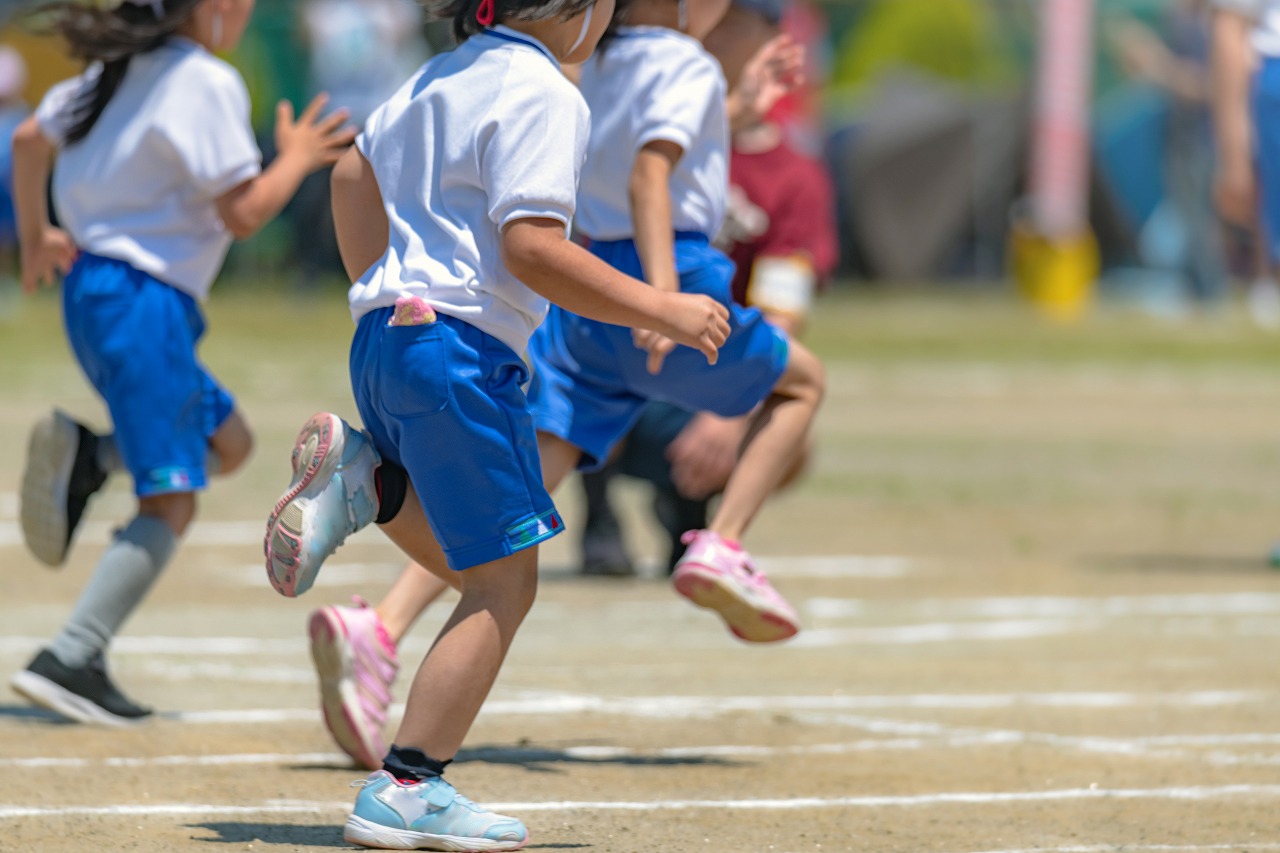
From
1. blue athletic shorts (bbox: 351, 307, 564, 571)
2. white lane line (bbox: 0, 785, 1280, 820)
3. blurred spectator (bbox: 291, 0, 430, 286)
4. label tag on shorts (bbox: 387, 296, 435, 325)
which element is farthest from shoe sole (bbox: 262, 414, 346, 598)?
blurred spectator (bbox: 291, 0, 430, 286)

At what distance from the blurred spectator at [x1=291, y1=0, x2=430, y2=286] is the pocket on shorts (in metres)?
15.6

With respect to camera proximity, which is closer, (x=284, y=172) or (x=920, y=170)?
(x=284, y=172)

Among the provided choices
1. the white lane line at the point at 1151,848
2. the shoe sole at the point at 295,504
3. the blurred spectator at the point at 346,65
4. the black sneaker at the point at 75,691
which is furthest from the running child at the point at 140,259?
the blurred spectator at the point at 346,65

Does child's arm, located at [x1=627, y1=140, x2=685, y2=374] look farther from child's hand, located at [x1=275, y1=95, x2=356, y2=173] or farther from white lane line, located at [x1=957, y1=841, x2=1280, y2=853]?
white lane line, located at [x1=957, y1=841, x2=1280, y2=853]

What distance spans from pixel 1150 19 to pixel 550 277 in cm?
2164

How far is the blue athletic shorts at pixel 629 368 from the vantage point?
17.1 feet

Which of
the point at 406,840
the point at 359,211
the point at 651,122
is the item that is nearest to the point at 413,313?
the point at 359,211

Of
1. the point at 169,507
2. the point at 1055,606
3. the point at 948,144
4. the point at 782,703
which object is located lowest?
the point at 948,144

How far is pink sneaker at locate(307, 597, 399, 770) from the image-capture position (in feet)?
15.7

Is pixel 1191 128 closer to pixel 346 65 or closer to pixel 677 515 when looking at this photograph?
pixel 346 65

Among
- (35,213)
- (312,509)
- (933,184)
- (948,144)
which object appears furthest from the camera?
(933,184)

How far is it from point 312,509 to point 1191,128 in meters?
17.7

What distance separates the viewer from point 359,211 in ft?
14.0

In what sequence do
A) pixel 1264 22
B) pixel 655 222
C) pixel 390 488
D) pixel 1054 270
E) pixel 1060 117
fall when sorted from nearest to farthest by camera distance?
pixel 390 488 → pixel 655 222 → pixel 1264 22 → pixel 1060 117 → pixel 1054 270
